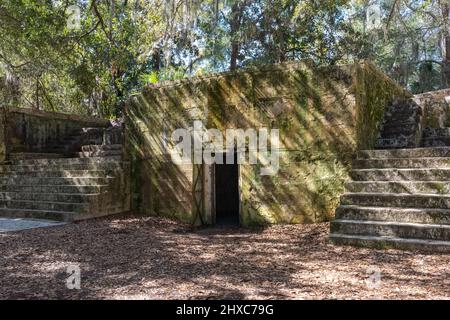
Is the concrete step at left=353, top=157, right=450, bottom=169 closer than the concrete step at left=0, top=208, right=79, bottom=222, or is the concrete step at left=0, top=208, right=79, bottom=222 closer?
the concrete step at left=353, top=157, right=450, bottom=169

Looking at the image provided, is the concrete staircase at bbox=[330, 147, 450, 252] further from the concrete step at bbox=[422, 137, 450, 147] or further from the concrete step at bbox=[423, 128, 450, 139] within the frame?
the concrete step at bbox=[423, 128, 450, 139]

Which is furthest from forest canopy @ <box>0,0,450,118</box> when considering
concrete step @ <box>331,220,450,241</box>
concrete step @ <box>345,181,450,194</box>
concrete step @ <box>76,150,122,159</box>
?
concrete step @ <box>331,220,450,241</box>

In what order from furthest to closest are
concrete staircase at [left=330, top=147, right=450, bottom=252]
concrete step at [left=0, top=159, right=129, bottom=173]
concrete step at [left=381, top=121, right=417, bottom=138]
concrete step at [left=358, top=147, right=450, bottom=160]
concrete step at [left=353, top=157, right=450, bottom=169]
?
concrete step at [left=0, top=159, right=129, bottom=173], concrete step at [left=381, top=121, right=417, bottom=138], concrete step at [left=358, top=147, right=450, bottom=160], concrete step at [left=353, top=157, right=450, bottom=169], concrete staircase at [left=330, top=147, right=450, bottom=252]

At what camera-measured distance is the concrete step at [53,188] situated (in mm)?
7953

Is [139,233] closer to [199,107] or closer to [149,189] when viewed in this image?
[149,189]

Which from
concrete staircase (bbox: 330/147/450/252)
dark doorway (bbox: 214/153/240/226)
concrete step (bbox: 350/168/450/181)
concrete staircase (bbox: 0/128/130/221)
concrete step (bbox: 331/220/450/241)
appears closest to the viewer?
concrete step (bbox: 331/220/450/241)

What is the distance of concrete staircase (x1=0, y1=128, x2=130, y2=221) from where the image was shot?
7.68 m

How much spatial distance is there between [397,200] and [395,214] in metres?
0.27

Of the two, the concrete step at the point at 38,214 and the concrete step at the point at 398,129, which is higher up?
the concrete step at the point at 398,129

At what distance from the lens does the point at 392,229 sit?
4914 millimetres

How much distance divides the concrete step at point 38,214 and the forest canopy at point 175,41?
4.68 m

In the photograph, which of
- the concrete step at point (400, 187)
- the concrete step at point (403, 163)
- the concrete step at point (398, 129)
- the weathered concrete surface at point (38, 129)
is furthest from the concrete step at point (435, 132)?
the weathered concrete surface at point (38, 129)

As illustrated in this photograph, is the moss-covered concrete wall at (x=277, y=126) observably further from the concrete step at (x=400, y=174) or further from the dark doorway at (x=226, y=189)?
the dark doorway at (x=226, y=189)
